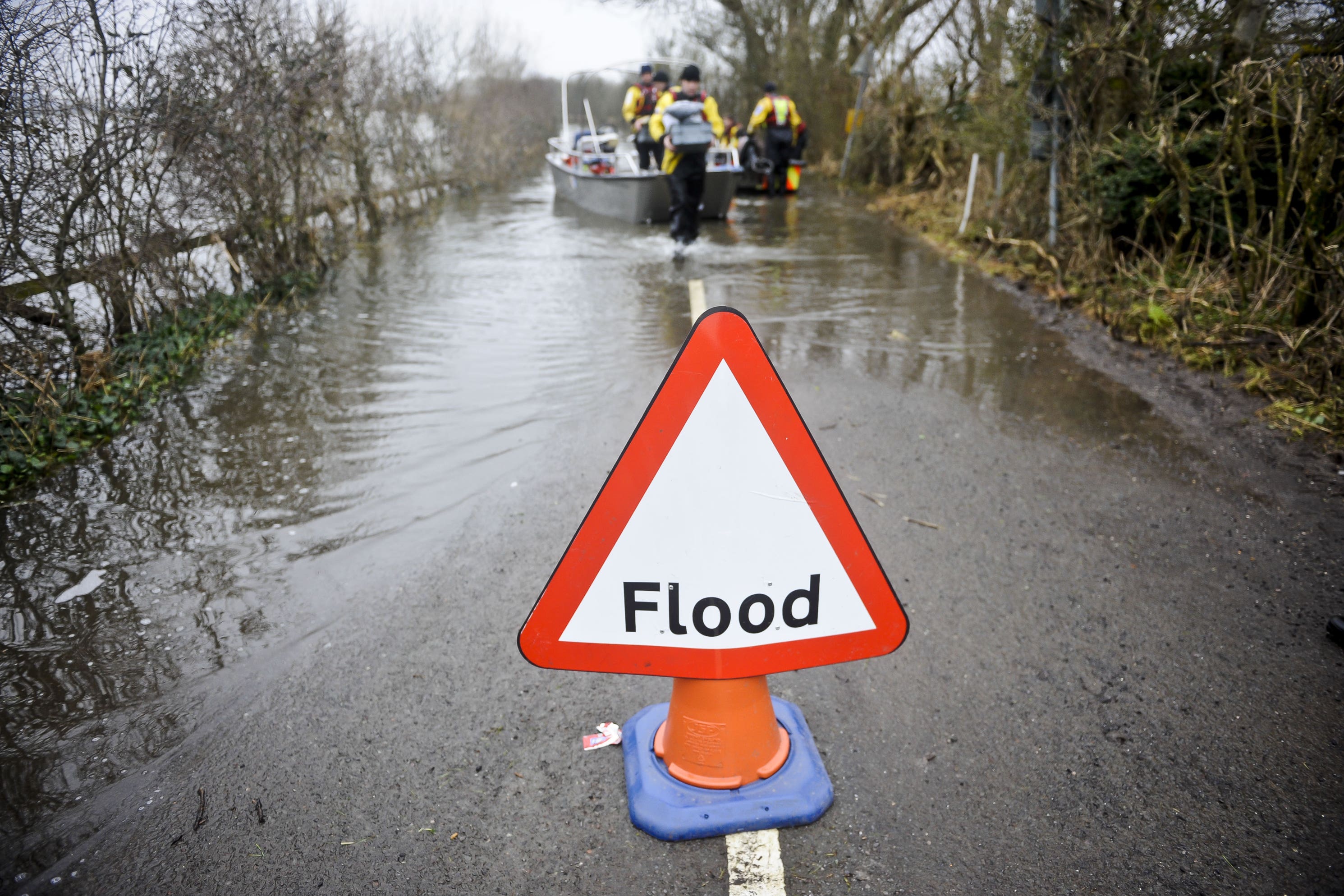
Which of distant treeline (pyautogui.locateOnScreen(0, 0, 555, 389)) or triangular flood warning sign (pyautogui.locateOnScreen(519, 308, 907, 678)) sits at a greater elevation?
distant treeline (pyautogui.locateOnScreen(0, 0, 555, 389))

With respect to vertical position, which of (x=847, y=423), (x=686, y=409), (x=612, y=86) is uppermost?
(x=612, y=86)

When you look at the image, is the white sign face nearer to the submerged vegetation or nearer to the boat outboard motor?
the submerged vegetation

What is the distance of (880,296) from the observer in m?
8.80

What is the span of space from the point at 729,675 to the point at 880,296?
7283 millimetres

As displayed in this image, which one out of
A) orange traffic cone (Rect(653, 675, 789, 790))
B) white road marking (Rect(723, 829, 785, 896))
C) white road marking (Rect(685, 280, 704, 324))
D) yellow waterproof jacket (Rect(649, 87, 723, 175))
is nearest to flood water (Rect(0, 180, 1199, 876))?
A: white road marking (Rect(685, 280, 704, 324))

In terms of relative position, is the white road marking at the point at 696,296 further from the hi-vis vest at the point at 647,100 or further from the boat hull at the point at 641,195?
the hi-vis vest at the point at 647,100

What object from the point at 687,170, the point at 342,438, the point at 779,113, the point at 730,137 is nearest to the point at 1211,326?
the point at 342,438

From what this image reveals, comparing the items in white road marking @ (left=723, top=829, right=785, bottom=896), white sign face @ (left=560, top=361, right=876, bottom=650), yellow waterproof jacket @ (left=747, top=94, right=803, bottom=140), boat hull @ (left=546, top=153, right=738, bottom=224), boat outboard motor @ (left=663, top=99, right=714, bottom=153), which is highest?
yellow waterproof jacket @ (left=747, top=94, right=803, bottom=140)

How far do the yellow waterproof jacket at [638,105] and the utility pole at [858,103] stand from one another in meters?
5.28

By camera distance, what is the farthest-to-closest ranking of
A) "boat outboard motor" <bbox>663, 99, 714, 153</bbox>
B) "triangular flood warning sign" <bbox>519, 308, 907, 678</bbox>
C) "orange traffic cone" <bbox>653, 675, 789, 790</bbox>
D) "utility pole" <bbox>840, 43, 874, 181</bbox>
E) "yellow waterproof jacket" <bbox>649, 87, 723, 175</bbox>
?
"utility pole" <bbox>840, 43, 874, 181</bbox> < "yellow waterproof jacket" <bbox>649, 87, 723, 175</bbox> < "boat outboard motor" <bbox>663, 99, 714, 153</bbox> < "orange traffic cone" <bbox>653, 675, 789, 790</bbox> < "triangular flood warning sign" <bbox>519, 308, 907, 678</bbox>

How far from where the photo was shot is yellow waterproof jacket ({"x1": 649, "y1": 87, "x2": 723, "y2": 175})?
1073 centimetres

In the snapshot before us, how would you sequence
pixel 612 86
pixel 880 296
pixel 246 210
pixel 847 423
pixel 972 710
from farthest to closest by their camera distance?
pixel 612 86 < pixel 880 296 < pixel 246 210 < pixel 847 423 < pixel 972 710

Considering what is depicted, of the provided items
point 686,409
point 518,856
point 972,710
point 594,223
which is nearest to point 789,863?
point 518,856

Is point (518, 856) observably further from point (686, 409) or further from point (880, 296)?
point (880, 296)
